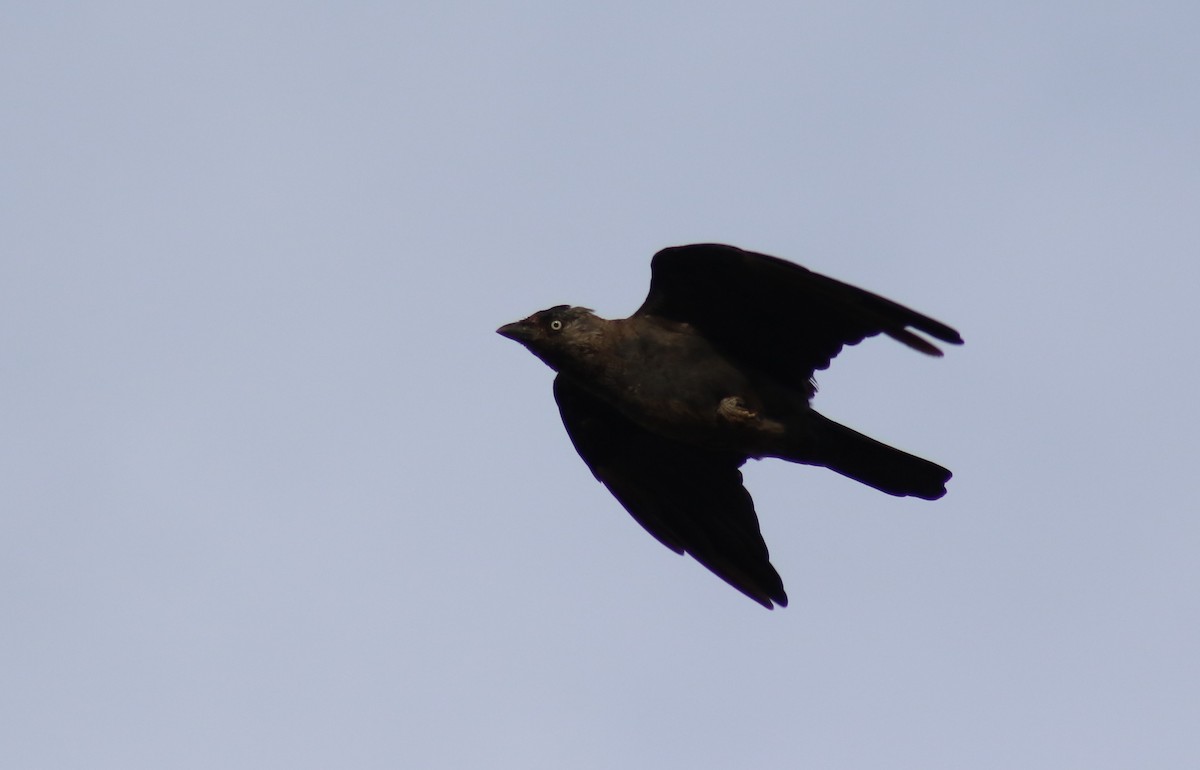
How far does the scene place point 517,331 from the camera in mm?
10188

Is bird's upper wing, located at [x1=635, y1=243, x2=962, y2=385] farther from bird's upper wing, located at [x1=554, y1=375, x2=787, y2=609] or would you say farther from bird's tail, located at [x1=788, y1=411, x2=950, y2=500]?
bird's upper wing, located at [x1=554, y1=375, x2=787, y2=609]

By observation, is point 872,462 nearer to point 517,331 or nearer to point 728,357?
point 728,357

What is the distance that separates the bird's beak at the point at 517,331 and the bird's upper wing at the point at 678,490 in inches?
34.7

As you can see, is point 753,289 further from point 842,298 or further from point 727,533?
point 727,533

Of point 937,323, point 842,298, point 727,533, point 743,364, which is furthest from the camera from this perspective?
point 727,533

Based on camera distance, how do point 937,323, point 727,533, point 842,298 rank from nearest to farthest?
point 937,323 → point 842,298 → point 727,533

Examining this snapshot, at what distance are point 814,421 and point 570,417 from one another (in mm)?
1793

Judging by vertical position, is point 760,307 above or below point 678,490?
above

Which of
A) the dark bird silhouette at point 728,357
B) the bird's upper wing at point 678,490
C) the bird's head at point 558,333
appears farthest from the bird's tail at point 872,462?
the bird's head at point 558,333

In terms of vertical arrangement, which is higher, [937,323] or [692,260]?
[692,260]

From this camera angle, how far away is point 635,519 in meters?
11.2

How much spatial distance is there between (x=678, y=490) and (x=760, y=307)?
5.28ft

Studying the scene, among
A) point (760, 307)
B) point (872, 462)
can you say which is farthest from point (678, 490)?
point (760, 307)

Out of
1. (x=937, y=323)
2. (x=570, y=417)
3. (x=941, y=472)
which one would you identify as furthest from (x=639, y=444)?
(x=937, y=323)
